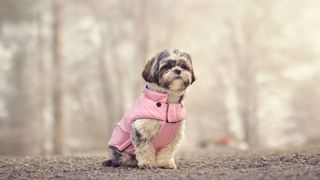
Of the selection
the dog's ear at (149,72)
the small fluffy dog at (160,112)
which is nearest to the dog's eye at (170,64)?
the small fluffy dog at (160,112)

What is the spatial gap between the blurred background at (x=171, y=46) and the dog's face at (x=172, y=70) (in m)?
18.4

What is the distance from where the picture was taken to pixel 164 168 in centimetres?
942

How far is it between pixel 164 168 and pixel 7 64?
32069 millimetres

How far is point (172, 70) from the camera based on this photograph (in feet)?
29.3

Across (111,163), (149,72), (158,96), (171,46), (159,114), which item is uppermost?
(171,46)

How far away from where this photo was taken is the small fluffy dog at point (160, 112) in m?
9.00

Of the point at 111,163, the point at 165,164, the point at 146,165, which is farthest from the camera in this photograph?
the point at 111,163

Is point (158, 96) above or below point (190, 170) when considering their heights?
above

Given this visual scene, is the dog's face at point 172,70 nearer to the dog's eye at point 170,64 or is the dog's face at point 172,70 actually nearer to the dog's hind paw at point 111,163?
the dog's eye at point 170,64

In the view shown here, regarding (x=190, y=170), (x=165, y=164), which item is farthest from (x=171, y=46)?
(x=190, y=170)

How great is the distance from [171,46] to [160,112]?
86.6 feet

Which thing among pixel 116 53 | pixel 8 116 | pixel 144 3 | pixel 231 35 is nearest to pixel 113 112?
pixel 116 53

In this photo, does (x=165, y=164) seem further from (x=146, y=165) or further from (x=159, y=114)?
(x=159, y=114)

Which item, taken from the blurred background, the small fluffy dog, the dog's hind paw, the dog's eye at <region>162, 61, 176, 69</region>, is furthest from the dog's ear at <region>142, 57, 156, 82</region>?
the blurred background
